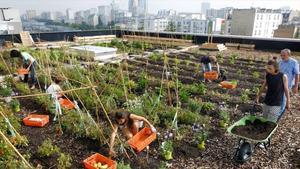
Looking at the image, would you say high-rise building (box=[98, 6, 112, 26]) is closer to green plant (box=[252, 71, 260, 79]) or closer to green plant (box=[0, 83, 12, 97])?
green plant (box=[252, 71, 260, 79])

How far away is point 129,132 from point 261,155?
185 centimetres

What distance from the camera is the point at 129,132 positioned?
362 centimetres

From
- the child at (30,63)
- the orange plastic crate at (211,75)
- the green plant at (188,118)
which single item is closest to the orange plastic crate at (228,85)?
the orange plastic crate at (211,75)

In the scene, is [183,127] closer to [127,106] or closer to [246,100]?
[127,106]

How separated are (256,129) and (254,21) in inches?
1629

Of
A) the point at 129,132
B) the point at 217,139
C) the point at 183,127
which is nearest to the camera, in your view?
the point at 129,132

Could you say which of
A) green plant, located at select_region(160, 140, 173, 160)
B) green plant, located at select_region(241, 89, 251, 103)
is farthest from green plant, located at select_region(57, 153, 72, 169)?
green plant, located at select_region(241, 89, 251, 103)

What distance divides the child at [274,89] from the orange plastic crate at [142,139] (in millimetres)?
1696

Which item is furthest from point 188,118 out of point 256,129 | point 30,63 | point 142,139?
point 30,63

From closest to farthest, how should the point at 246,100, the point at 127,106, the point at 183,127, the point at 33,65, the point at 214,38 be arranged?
the point at 183,127, the point at 127,106, the point at 246,100, the point at 33,65, the point at 214,38

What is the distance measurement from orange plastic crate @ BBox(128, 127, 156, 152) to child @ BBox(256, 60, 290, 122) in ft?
Answer: 5.56

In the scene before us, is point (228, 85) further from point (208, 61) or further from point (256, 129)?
point (256, 129)

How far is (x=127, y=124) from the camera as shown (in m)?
3.55

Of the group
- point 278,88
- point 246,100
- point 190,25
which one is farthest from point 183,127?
point 190,25
